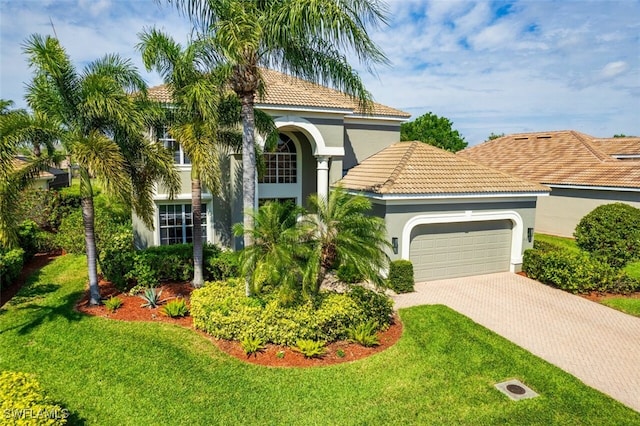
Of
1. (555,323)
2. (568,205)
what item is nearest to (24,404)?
(555,323)

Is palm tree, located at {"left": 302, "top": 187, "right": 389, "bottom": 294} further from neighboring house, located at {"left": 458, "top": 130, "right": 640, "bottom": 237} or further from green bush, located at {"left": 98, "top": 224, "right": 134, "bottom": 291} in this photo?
neighboring house, located at {"left": 458, "top": 130, "right": 640, "bottom": 237}

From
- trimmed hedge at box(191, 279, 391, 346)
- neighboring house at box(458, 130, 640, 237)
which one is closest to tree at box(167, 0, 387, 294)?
trimmed hedge at box(191, 279, 391, 346)

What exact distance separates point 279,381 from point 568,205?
22737 mm

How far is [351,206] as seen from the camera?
35.4ft

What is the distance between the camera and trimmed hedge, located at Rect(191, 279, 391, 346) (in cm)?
945

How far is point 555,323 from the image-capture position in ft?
36.9

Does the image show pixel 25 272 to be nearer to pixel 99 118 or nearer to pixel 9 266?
pixel 9 266

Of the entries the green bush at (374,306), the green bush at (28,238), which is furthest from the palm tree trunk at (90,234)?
the green bush at (374,306)

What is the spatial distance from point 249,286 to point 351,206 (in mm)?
3655

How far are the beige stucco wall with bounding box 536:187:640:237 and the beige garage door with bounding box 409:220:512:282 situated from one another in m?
9.90

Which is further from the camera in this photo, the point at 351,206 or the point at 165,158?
the point at 165,158

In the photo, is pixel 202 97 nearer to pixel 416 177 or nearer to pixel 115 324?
pixel 115 324

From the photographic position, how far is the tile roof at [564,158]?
22188 millimetres

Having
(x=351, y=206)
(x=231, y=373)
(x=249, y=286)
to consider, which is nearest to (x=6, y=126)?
(x=249, y=286)
